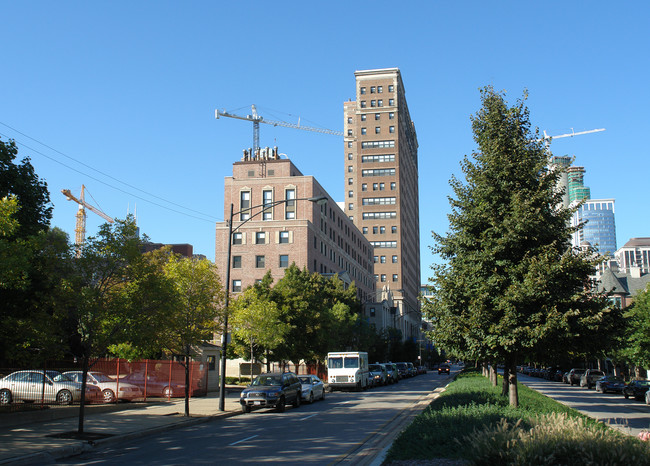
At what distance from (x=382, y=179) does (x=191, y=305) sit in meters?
105

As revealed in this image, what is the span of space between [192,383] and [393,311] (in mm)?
77833

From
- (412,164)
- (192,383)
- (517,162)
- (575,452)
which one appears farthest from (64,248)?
(412,164)

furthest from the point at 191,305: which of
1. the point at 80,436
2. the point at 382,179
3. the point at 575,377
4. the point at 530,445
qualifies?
the point at 382,179

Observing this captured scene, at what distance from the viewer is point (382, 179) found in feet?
414

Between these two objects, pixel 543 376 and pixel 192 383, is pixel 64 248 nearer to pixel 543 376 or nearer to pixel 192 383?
pixel 192 383

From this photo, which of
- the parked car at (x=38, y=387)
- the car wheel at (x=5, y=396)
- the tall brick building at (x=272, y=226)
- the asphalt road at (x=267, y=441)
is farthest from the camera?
the tall brick building at (x=272, y=226)

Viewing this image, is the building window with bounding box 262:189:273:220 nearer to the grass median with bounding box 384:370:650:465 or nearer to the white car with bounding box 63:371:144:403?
the white car with bounding box 63:371:144:403

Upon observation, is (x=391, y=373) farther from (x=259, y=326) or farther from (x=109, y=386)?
(x=109, y=386)

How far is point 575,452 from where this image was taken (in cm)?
720

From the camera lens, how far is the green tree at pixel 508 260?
15109mm

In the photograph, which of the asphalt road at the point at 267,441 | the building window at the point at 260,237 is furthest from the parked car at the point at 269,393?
the building window at the point at 260,237

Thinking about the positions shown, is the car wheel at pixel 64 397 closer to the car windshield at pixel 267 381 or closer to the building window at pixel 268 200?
the car windshield at pixel 267 381

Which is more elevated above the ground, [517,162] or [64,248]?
[517,162]

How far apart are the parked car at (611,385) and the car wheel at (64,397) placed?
3671 centimetres
